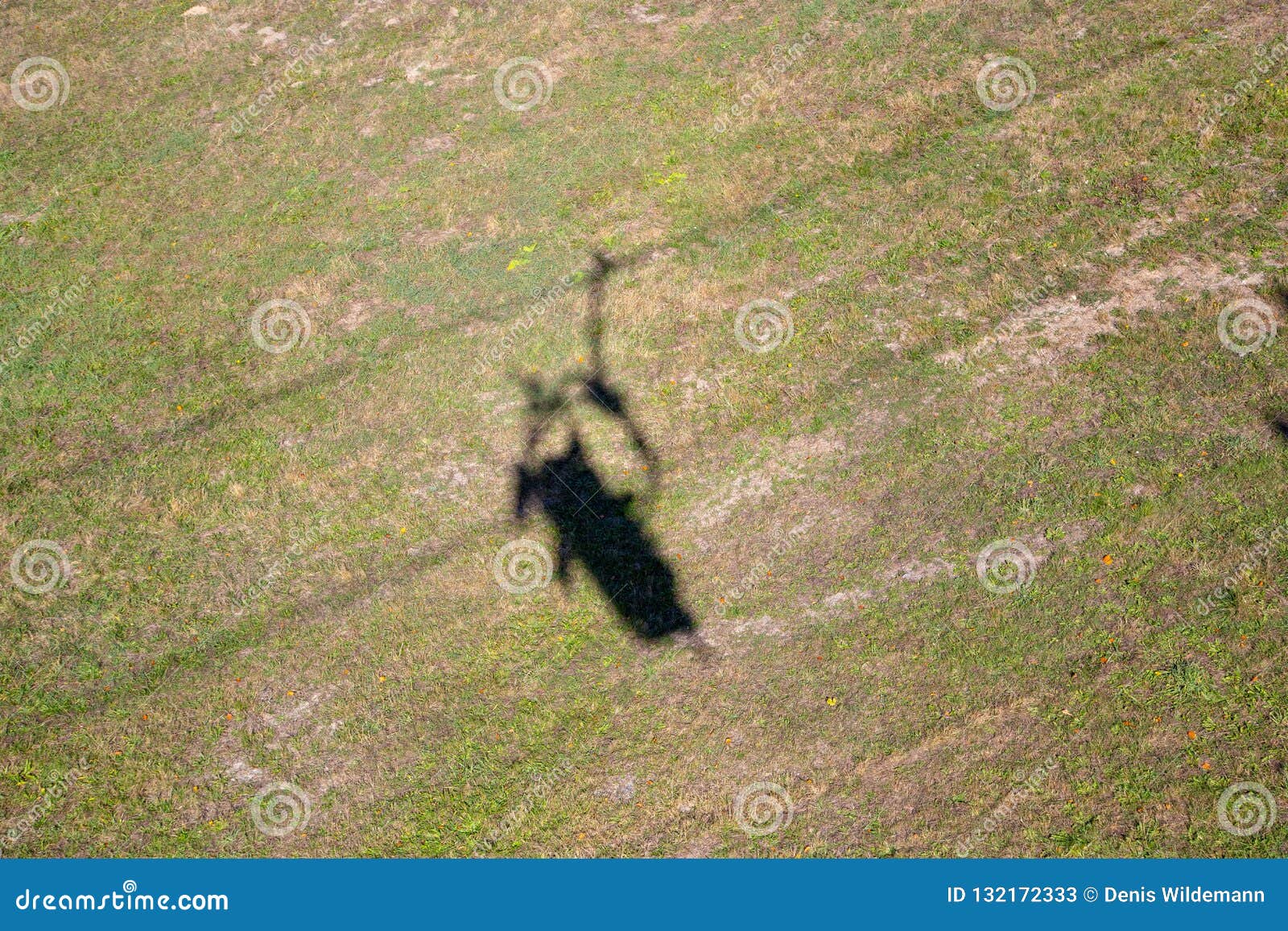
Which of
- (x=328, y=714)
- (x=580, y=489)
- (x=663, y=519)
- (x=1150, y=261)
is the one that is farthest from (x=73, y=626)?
(x=1150, y=261)

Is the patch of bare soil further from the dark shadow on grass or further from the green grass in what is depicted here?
the dark shadow on grass

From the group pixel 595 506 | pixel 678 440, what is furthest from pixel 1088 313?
pixel 595 506

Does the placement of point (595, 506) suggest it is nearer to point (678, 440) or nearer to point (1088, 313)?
point (678, 440)

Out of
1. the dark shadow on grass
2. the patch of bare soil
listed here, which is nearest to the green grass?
the patch of bare soil

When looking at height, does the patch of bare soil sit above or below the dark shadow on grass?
below

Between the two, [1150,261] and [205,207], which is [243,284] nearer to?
[205,207]

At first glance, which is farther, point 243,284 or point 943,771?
point 243,284
